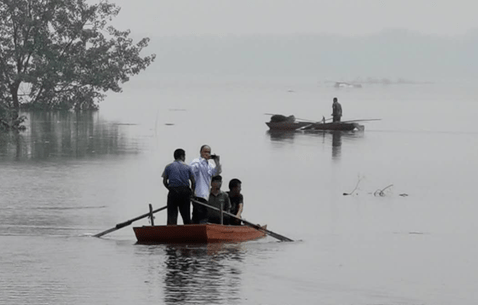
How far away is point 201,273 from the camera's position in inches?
878

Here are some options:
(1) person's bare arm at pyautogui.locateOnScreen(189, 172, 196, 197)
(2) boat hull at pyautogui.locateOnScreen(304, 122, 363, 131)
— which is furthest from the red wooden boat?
(2) boat hull at pyautogui.locateOnScreen(304, 122, 363, 131)

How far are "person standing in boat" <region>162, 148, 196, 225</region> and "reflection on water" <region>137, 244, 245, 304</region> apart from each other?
0.89 metres

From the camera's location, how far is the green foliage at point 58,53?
88.8 metres

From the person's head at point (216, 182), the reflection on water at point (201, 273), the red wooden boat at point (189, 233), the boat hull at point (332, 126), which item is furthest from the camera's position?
the boat hull at point (332, 126)

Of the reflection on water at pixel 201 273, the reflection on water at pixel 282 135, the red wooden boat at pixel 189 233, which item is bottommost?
the reflection on water at pixel 201 273

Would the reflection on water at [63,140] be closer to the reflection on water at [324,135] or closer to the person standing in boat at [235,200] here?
the reflection on water at [324,135]

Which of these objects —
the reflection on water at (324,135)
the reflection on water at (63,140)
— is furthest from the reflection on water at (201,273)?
the reflection on water at (324,135)

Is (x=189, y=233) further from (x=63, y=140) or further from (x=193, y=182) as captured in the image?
(x=63, y=140)

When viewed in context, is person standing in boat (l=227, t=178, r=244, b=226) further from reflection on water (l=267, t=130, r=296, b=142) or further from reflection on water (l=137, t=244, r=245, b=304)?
reflection on water (l=267, t=130, r=296, b=142)

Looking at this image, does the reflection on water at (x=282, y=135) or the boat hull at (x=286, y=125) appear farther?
the boat hull at (x=286, y=125)

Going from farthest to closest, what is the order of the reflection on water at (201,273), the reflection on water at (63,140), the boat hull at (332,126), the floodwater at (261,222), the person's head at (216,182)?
the boat hull at (332,126) < the reflection on water at (63,140) < the person's head at (216,182) < the floodwater at (261,222) < the reflection on water at (201,273)

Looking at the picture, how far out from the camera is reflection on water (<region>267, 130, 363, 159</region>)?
6882 cm

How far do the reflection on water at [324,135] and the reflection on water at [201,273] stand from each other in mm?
Answer: 40105

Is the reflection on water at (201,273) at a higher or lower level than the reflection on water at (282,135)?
lower
